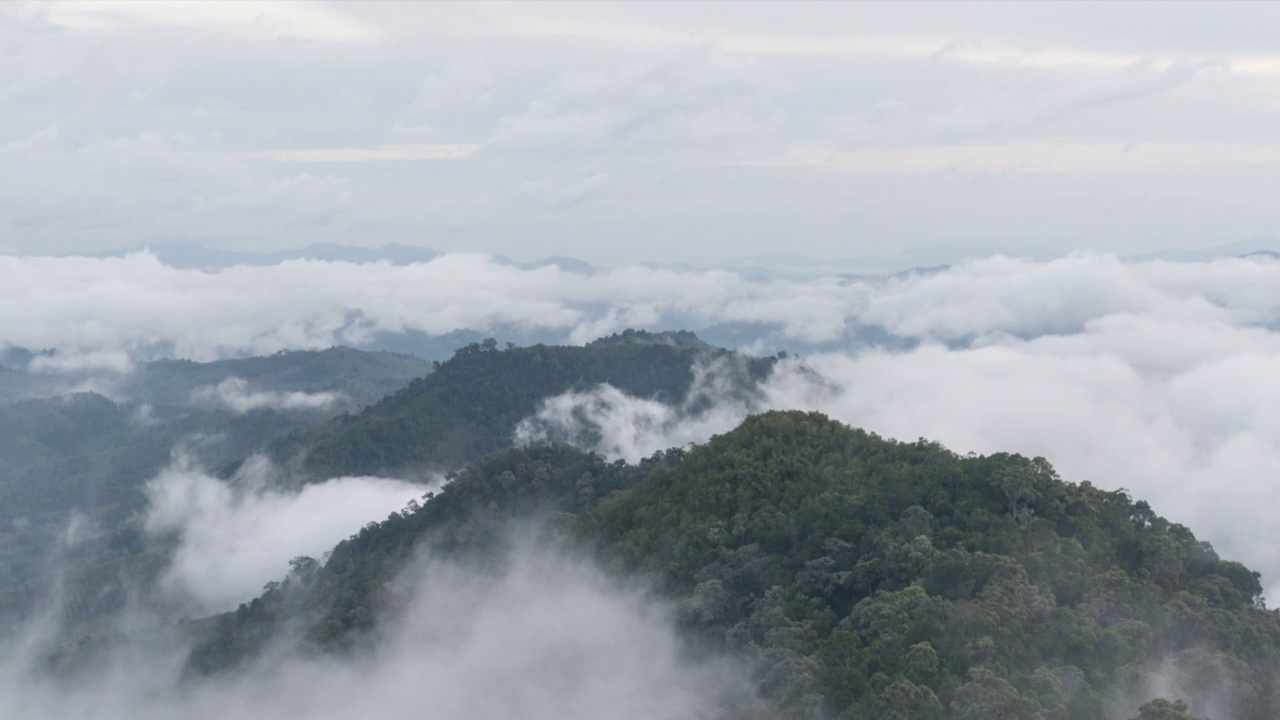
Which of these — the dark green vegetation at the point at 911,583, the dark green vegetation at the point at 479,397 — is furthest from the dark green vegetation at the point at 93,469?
the dark green vegetation at the point at 911,583

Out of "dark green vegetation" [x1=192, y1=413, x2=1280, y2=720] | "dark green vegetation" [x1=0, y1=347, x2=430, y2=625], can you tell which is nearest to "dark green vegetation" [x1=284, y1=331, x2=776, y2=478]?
"dark green vegetation" [x1=0, y1=347, x2=430, y2=625]

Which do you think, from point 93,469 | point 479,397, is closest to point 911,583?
point 479,397

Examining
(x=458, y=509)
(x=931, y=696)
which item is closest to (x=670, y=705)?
(x=931, y=696)

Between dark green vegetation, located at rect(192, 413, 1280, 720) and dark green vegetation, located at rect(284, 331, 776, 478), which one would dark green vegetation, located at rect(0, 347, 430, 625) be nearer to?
dark green vegetation, located at rect(284, 331, 776, 478)

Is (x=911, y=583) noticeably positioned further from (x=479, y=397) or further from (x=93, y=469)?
(x=93, y=469)

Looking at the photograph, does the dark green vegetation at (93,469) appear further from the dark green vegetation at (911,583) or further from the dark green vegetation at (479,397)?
the dark green vegetation at (911,583)

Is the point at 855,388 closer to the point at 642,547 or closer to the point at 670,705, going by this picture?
the point at 642,547

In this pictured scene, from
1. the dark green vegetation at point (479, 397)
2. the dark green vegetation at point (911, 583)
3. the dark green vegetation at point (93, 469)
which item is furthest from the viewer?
the dark green vegetation at point (479, 397)
